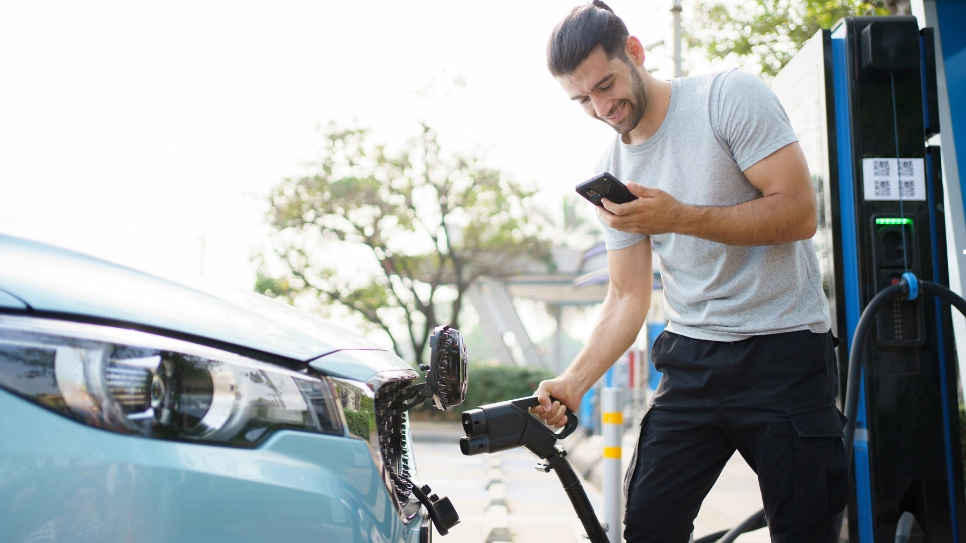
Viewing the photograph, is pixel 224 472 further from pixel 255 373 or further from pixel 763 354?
pixel 763 354

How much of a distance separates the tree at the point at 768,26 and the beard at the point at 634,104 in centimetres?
663

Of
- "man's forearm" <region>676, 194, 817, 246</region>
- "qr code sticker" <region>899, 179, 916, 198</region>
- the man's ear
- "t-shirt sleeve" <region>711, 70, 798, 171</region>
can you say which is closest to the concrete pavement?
"man's forearm" <region>676, 194, 817, 246</region>

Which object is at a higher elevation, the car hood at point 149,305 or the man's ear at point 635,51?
the man's ear at point 635,51

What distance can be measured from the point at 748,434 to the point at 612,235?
693 mm

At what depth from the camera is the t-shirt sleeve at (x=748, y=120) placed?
1.88m

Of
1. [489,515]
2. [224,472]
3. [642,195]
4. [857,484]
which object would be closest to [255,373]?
[224,472]

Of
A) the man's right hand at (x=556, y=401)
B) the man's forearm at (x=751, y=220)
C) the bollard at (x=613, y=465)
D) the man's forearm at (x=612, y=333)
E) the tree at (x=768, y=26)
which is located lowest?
the bollard at (x=613, y=465)

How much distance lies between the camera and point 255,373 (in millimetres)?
1271

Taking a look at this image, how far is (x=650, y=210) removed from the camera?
1801 millimetres

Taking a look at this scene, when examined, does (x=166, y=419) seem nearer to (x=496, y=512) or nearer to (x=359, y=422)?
(x=359, y=422)

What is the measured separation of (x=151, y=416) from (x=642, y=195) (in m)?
1.14

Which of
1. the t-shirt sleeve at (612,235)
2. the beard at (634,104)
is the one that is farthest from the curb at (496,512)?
the beard at (634,104)

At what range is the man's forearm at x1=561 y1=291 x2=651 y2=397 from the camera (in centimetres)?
220

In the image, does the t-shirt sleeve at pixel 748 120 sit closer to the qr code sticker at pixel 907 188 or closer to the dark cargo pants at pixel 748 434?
the dark cargo pants at pixel 748 434
